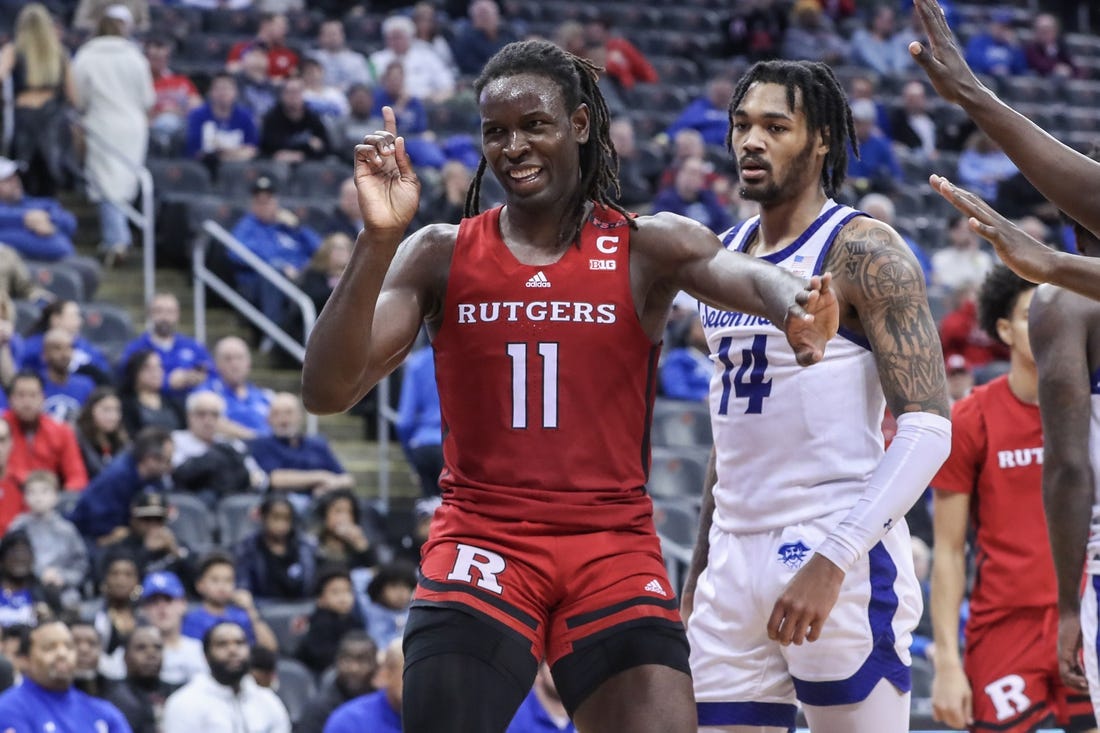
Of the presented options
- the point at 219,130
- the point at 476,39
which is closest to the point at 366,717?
the point at 219,130

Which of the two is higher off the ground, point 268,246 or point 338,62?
point 338,62

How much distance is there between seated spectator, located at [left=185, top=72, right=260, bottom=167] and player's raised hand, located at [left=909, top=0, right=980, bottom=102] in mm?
10804

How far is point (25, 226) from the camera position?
1301 centimetres

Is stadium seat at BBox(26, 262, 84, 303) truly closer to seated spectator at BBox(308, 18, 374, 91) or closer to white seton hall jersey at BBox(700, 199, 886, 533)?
seated spectator at BBox(308, 18, 374, 91)

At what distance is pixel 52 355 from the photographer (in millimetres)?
11211

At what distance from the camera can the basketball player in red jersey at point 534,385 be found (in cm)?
430

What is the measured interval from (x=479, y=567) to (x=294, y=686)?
19.2ft

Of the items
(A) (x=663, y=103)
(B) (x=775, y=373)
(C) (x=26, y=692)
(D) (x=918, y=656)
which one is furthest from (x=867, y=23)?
(B) (x=775, y=373)

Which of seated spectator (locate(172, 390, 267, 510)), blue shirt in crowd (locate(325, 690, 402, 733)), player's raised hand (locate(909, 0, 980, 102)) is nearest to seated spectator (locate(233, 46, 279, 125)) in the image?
seated spectator (locate(172, 390, 267, 510))

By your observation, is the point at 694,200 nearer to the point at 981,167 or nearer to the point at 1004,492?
the point at 981,167

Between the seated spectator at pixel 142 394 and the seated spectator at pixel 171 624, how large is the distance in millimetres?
1847

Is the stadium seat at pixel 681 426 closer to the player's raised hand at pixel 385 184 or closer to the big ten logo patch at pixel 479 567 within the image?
the big ten logo patch at pixel 479 567

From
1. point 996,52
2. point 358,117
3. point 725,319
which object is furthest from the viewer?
point 996,52

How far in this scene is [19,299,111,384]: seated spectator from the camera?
37.3 feet
